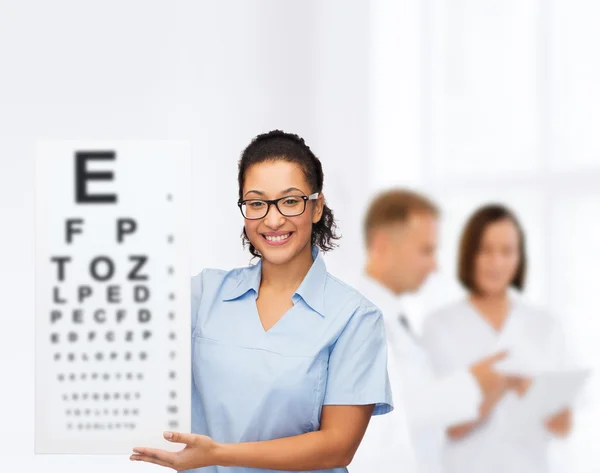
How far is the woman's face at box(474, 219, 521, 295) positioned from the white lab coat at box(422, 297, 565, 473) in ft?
0.19

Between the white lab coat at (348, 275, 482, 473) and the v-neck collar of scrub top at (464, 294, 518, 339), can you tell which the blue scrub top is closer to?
the white lab coat at (348, 275, 482, 473)

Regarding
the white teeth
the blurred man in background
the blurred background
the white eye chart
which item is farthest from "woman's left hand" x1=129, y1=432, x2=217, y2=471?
the blurred background

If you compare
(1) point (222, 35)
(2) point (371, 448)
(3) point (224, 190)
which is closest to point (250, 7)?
(1) point (222, 35)

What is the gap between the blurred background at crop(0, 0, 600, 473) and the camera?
2.14m

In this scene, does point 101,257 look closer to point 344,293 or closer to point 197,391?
point 197,391

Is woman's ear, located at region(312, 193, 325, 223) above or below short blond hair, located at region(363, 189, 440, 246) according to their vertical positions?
below

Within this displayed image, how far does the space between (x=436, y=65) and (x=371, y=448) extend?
1069 mm

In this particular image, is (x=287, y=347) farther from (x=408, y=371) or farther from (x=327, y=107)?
(x=327, y=107)

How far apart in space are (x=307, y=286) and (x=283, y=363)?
0.13 meters

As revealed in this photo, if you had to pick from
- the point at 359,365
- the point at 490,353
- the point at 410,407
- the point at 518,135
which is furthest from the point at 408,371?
the point at 359,365

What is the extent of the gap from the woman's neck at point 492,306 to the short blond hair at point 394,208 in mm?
258

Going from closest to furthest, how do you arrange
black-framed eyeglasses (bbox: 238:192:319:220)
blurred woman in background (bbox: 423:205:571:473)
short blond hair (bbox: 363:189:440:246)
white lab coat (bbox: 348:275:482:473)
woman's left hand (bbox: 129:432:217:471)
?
woman's left hand (bbox: 129:432:217:471)
black-framed eyeglasses (bbox: 238:192:319:220)
white lab coat (bbox: 348:275:482:473)
blurred woman in background (bbox: 423:205:571:473)
short blond hair (bbox: 363:189:440:246)

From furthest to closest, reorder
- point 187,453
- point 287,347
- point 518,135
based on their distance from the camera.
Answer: point 518,135
point 287,347
point 187,453

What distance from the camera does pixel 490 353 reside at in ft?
6.92
